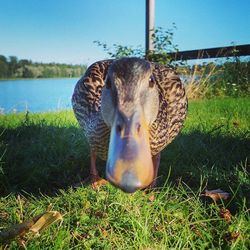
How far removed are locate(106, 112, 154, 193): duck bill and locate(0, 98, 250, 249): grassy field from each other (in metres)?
0.62

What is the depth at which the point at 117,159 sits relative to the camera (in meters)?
1.69

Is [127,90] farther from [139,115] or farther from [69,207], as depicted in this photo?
[69,207]

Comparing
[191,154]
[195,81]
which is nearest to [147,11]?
[195,81]

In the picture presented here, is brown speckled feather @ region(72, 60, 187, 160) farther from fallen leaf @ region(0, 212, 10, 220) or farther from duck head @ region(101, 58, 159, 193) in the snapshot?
fallen leaf @ region(0, 212, 10, 220)

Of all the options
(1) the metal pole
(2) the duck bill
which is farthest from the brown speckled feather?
(1) the metal pole

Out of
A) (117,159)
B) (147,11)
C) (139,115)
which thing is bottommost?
(117,159)

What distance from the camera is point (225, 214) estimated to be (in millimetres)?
2480

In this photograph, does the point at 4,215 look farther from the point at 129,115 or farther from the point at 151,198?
the point at 129,115

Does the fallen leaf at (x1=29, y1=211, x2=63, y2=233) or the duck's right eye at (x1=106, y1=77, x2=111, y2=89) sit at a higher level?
the duck's right eye at (x1=106, y1=77, x2=111, y2=89)

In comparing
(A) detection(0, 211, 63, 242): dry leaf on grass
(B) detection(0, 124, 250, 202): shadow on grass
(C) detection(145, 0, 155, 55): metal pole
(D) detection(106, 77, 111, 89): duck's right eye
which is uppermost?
(C) detection(145, 0, 155, 55): metal pole

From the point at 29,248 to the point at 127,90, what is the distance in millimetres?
995

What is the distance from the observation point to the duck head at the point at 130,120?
1.64 meters

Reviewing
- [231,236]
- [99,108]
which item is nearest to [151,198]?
[231,236]

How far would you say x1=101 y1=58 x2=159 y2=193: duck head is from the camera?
164cm
